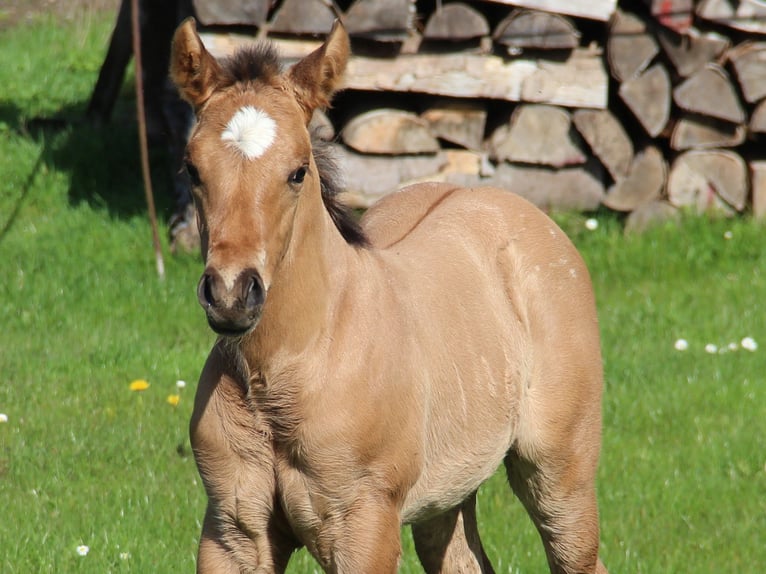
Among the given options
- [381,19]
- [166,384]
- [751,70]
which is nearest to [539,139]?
[381,19]

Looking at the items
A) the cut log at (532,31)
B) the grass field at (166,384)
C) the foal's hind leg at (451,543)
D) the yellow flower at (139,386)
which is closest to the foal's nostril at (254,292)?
the foal's hind leg at (451,543)

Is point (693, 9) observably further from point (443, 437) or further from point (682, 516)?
point (443, 437)

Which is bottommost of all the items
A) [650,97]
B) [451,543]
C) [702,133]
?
[702,133]

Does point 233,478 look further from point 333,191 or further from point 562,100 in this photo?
point 562,100

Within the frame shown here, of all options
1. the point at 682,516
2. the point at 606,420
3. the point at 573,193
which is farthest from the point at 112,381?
the point at 573,193

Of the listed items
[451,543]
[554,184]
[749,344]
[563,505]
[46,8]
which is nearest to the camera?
[563,505]

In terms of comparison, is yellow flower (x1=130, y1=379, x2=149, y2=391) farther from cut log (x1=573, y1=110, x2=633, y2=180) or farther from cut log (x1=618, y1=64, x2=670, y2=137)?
cut log (x1=618, y1=64, x2=670, y2=137)

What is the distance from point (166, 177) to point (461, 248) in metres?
5.81

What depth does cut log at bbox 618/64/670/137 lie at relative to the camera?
8328 millimetres

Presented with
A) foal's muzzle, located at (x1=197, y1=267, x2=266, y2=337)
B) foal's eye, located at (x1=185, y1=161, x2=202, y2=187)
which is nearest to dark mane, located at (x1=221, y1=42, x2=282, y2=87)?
foal's eye, located at (x1=185, y1=161, x2=202, y2=187)

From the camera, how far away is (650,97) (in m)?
8.35

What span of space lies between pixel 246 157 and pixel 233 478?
0.90m

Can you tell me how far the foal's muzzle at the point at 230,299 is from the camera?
280cm

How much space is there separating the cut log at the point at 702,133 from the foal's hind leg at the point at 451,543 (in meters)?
4.77
